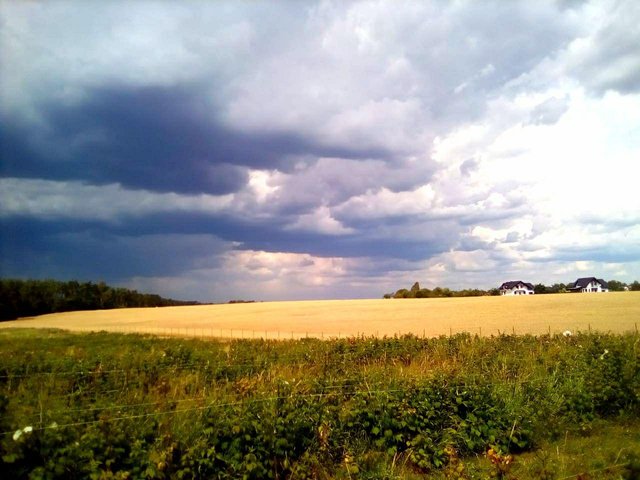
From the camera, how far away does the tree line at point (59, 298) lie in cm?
6812

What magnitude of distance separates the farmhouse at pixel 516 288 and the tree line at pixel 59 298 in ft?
287

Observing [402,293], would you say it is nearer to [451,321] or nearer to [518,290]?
[518,290]

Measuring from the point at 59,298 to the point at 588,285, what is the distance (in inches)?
4703

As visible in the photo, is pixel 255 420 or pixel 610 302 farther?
pixel 610 302

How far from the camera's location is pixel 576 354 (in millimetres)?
12070

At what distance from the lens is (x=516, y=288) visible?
4803 inches

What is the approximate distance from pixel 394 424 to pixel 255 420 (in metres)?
2.31

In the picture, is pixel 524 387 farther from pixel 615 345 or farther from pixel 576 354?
pixel 615 345

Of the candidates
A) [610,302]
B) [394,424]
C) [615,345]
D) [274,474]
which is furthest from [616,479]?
[610,302]

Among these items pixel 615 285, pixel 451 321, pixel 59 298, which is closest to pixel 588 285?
pixel 615 285

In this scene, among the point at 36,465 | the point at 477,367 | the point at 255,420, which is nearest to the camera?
the point at 36,465

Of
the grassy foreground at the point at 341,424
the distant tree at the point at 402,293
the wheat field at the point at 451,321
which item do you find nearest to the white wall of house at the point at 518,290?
the distant tree at the point at 402,293

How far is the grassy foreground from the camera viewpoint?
6.02m

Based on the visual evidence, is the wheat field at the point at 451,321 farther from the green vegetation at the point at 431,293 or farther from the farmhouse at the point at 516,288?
the farmhouse at the point at 516,288
